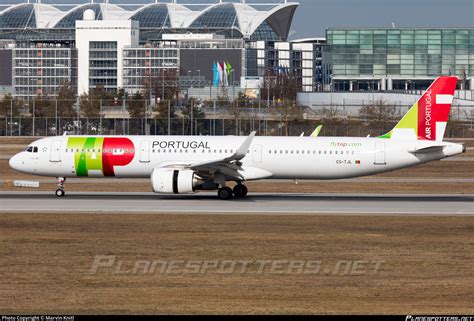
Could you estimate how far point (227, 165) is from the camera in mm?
48125

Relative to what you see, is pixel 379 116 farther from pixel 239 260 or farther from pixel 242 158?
pixel 239 260

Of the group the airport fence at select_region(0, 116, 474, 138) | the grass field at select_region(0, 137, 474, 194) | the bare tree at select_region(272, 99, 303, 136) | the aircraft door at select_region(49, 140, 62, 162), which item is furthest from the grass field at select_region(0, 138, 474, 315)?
the bare tree at select_region(272, 99, 303, 136)

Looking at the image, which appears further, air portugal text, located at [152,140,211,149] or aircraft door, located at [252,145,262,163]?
air portugal text, located at [152,140,211,149]

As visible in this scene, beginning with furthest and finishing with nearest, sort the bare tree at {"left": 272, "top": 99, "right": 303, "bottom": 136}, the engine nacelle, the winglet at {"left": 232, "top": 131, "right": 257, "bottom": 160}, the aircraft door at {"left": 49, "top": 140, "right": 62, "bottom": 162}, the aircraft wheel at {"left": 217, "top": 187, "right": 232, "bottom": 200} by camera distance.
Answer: the bare tree at {"left": 272, "top": 99, "right": 303, "bottom": 136} → the aircraft door at {"left": 49, "top": 140, "right": 62, "bottom": 162} → the aircraft wheel at {"left": 217, "top": 187, "right": 232, "bottom": 200} → the winglet at {"left": 232, "top": 131, "right": 257, "bottom": 160} → the engine nacelle

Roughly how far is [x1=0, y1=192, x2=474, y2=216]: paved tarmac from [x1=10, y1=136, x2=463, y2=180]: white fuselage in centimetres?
130

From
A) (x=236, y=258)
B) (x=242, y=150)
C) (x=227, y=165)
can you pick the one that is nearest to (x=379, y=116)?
(x=227, y=165)

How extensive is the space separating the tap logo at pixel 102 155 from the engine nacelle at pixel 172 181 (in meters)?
2.78

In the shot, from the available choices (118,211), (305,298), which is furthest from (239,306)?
(118,211)

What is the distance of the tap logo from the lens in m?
48.9

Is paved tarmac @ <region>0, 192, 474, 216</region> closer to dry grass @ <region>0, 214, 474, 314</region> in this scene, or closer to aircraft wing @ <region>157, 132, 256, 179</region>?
aircraft wing @ <region>157, 132, 256, 179</region>

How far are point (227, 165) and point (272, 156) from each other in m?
2.44

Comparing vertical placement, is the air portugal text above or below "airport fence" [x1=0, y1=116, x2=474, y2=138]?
above

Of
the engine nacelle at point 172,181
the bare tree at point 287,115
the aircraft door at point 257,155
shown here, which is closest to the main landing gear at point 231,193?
the aircraft door at point 257,155

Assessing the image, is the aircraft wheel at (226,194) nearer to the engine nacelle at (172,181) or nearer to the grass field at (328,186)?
the engine nacelle at (172,181)
